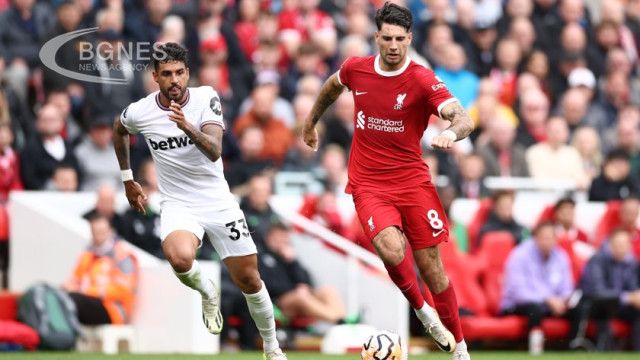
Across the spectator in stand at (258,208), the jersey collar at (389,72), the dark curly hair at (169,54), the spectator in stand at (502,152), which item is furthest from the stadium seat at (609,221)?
the dark curly hair at (169,54)

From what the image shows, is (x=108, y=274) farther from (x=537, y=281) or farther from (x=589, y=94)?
(x=589, y=94)

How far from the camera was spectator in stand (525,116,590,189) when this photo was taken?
18.7m

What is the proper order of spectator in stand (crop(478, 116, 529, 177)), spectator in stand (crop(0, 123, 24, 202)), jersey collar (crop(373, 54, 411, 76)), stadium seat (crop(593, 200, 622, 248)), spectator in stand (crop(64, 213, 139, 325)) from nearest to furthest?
jersey collar (crop(373, 54, 411, 76)) → spectator in stand (crop(64, 213, 139, 325)) → spectator in stand (crop(0, 123, 24, 202)) → stadium seat (crop(593, 200, 622, 248)) → spectator in stand (crop(478, 116, 529, 177))

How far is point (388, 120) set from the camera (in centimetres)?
1101

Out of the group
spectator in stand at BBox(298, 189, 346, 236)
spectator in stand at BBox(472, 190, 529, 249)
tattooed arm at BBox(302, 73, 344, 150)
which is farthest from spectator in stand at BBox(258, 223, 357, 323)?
tattooed arm at BBox(302, 73, 344, 150)

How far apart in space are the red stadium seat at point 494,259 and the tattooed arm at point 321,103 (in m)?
5.69

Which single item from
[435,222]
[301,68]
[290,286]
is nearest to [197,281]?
[435,222]

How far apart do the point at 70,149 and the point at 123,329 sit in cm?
245

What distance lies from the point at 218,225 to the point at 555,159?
8.90 meters

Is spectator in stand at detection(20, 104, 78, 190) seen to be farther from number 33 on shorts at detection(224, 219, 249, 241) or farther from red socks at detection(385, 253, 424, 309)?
red socks at detection(385, 253, 424, 309)

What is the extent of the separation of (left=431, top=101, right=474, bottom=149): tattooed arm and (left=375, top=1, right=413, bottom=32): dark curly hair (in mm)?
792

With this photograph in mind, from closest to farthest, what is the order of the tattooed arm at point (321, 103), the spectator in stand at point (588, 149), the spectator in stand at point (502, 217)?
1. the tattooed arm at point (321, 103)
2. the spectator in stand at point (502, 217)
3. the spectator in stand at point (588, 149)

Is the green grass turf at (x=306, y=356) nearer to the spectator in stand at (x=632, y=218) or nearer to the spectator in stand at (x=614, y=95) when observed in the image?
the spectator in stand at (x=632, y=218)

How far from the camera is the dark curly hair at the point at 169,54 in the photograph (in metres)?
10.5
